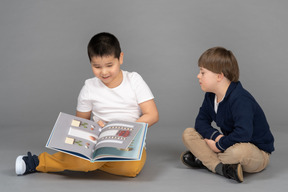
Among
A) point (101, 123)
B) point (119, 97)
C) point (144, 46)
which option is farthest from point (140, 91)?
point (144, 46)

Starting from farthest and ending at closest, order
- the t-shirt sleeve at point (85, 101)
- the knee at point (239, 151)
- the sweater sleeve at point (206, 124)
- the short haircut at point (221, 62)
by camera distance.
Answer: the t-shirt sleeve at point (85, 101) → the sweater sleeve at point (206, 124) → the short haircut at point (221, 62) → the knee at point (239, 151)

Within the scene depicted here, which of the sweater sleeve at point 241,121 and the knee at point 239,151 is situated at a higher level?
the sweater sleeve at point 241,121

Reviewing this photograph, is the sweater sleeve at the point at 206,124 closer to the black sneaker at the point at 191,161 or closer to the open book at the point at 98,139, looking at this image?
the black sneaker at the point at 191,161

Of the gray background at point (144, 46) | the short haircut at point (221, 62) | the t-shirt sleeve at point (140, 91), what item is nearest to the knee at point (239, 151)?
the short haircut at point (221, 62)

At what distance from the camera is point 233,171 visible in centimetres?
288

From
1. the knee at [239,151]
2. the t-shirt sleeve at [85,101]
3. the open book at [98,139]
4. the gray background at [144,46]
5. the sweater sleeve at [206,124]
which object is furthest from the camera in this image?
the gray background at [144,46]

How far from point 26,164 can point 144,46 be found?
2.13m

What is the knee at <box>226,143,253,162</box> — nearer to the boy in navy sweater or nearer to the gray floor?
the boy in navy sweater

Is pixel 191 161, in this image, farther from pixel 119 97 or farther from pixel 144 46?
pixel 144 46

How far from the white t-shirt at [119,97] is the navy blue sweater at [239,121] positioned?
0.44 m

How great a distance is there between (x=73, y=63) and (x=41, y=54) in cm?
34

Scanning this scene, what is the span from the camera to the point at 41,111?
4723 millimetres

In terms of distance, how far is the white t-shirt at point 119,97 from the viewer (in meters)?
3.25

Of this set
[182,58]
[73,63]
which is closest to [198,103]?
[182,58]
